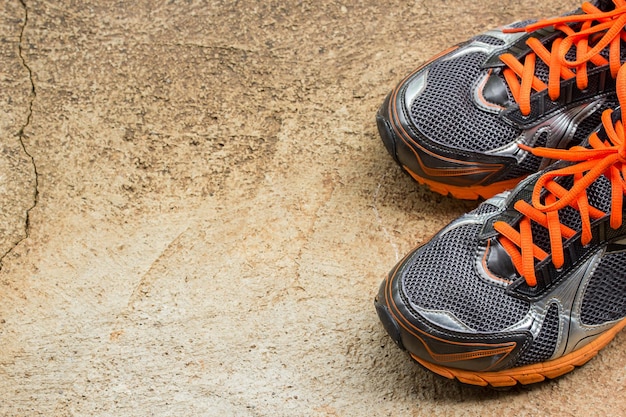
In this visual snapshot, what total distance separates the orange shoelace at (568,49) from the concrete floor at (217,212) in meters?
0.25

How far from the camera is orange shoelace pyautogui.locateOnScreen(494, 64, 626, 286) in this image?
108 cm

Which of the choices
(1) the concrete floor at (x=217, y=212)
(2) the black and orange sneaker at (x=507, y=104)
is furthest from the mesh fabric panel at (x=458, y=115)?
(1) the concrete floor at (x=217, y=212)

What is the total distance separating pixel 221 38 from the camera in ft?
5.39

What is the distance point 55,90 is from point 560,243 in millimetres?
1025

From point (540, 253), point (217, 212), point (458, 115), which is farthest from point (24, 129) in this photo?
point (540, 253)

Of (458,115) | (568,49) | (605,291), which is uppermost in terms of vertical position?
(568,49)

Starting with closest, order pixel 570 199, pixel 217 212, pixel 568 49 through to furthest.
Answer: pixel 570 199, pixel 568 49, pixel 217 212

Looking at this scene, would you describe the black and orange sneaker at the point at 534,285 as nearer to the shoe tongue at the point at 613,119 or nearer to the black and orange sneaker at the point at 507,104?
the shoe tongue at the point at 613,119

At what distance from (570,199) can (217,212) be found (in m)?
0.62

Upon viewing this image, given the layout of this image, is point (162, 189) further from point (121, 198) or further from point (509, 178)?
point (509, 178)

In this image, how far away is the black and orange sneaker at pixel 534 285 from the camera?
1.09 meters

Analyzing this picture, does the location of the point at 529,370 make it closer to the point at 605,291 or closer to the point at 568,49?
the point at 605,291

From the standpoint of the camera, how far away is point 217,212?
139cm

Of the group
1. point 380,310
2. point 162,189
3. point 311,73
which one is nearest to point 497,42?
point 311,73
